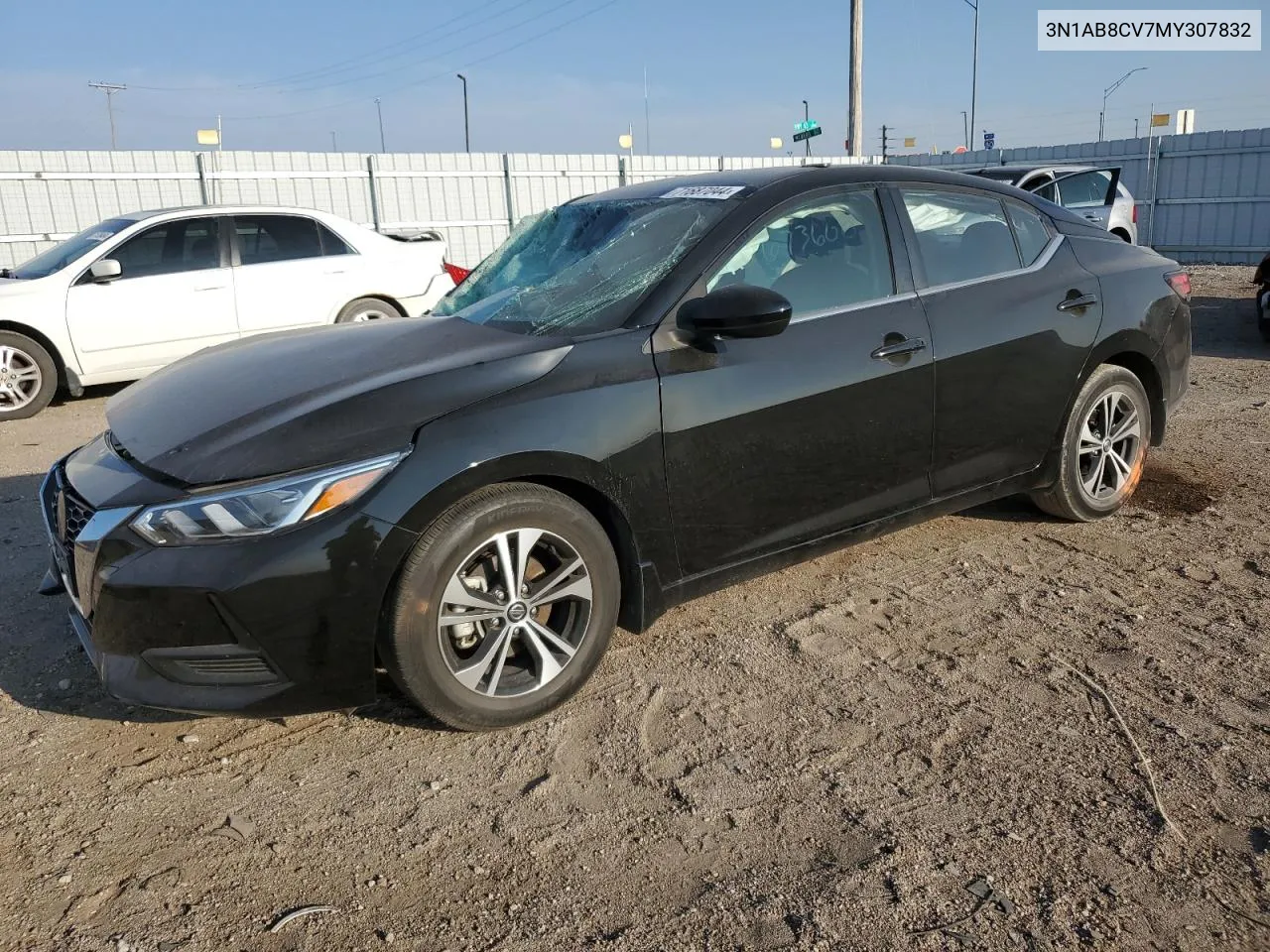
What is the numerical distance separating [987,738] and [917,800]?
404 millimetres

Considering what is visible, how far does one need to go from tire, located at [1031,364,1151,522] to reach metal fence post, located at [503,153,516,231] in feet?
45.8

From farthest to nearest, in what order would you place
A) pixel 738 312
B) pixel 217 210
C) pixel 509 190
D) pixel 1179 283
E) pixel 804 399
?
pixel 509 190 → pixel 217 210 → pixel 1179 283 → pixel 804 399 → pixel 738 312

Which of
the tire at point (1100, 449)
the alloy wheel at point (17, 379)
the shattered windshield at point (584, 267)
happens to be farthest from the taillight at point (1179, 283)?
the alloy wheel at point (17, 379)

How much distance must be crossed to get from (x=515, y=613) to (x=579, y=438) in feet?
1.82

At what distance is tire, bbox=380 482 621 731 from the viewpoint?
2824 millimetres

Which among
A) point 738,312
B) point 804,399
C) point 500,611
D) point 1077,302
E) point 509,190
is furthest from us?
point 509,190

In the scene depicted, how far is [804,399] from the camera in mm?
3465

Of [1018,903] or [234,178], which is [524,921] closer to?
[1018,903]

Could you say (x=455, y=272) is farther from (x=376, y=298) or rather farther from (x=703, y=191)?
(x=703, y=191)

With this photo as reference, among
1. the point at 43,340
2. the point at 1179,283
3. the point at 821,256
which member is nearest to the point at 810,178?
the point at 821,256

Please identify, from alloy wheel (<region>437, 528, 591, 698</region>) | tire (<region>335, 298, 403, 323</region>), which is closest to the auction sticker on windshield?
alloy wheel (<region>437, 528, 591, 698</region>)


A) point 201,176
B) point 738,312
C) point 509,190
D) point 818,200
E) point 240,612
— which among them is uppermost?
point 201,176

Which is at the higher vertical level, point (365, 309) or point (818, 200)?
point (818, 200)

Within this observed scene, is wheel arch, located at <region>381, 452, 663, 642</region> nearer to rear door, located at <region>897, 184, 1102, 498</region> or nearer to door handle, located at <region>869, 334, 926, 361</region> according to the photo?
door handle, located at <region>869, 334, 926, 361</region>
